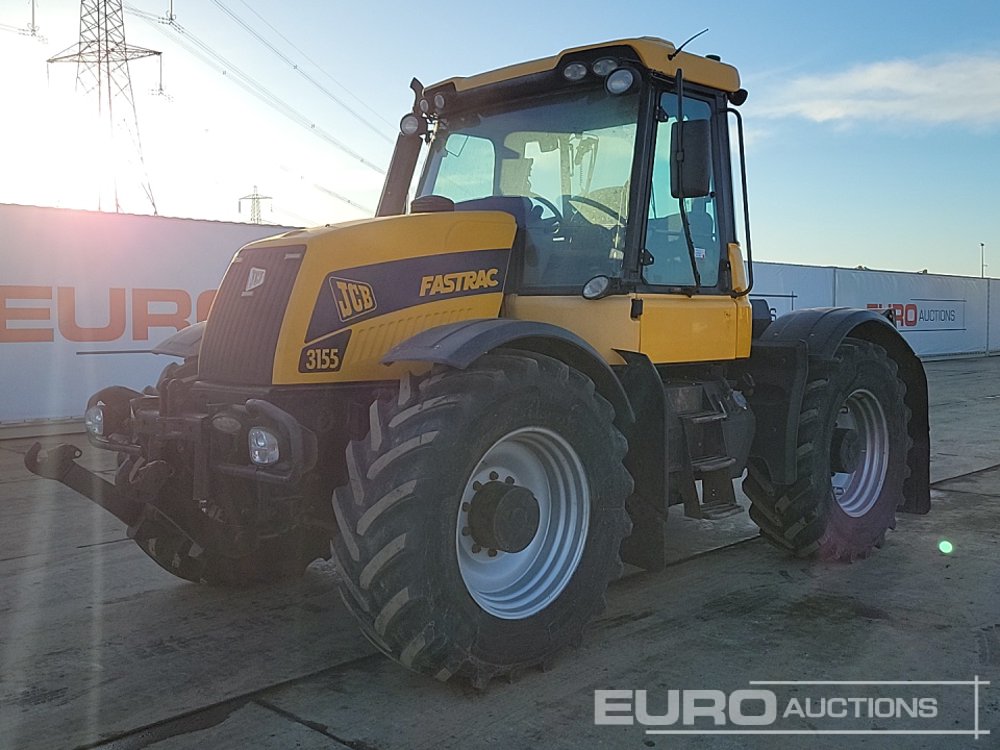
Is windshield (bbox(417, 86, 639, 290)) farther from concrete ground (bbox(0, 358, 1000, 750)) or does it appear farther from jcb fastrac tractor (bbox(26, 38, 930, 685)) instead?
concrete ground (bbox(0, 358, 1000, 750))

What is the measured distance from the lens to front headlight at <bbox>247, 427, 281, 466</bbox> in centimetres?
363

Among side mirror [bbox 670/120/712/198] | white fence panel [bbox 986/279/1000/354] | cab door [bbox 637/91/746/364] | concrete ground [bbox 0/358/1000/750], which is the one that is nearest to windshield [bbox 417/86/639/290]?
cab door [bbox 637/91/746/364]

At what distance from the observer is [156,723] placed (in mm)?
3510

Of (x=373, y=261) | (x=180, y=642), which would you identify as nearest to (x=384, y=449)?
(x=373, y=261)

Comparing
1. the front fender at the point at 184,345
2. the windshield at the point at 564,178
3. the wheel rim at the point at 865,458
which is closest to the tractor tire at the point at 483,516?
→ the windshield at the point at 564,178

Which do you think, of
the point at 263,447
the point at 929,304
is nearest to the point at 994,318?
the point at 929,304

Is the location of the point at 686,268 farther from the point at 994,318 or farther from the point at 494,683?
the point at 994,318

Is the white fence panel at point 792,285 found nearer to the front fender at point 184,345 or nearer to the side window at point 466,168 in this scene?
the side window at point 466,168

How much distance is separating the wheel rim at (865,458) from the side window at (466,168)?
9.33 ft

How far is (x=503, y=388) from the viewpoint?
374cm

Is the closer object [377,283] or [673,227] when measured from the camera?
[377,283]

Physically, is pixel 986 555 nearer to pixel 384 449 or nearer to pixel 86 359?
pixel 384 449

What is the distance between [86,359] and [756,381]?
30.8ft

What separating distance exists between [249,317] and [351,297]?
1.54 ft
